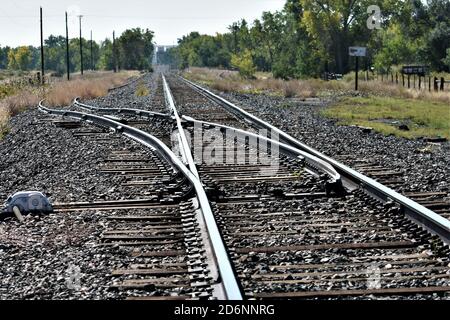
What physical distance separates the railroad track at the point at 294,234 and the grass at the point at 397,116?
5814 millimetres

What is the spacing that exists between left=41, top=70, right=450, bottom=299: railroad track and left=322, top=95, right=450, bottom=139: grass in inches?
229

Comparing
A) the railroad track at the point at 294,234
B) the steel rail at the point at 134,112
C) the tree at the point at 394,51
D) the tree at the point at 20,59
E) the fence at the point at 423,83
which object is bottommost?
the railroad track at the point at 294,234

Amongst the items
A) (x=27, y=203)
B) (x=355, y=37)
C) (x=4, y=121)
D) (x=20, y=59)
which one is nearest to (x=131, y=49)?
(x=20, y=59)

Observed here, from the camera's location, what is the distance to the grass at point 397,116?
52.5 ft

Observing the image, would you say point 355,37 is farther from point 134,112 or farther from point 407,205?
point 407,205

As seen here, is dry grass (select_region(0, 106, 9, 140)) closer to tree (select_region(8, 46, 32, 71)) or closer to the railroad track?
the railroad track

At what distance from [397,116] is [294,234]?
557 inches

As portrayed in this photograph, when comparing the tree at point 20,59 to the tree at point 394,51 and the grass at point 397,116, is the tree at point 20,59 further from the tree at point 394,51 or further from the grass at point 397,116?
the grass at point 397,116

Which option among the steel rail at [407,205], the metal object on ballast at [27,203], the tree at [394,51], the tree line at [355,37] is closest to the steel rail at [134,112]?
the steel rail at [407,205]

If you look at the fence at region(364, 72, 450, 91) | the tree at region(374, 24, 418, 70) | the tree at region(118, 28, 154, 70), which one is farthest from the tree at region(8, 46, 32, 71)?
the fence at region(364, 72, 450, 91)

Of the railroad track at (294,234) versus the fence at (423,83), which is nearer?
the railroad track at (294,234)
